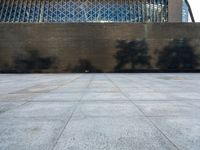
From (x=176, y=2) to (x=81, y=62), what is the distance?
2543 centimetres

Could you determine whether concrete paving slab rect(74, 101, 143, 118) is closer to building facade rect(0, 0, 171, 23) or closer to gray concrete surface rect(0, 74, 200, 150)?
gray concrete surface rect(0, 74, 200, 150)

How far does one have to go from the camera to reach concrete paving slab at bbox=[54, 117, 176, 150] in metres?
3.34

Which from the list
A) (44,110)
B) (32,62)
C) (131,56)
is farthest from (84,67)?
(44,110)

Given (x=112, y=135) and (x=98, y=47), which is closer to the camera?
(x=112, y=135)

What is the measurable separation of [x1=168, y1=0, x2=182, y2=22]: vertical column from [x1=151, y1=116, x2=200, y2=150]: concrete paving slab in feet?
126

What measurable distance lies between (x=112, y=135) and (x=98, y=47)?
2222cm

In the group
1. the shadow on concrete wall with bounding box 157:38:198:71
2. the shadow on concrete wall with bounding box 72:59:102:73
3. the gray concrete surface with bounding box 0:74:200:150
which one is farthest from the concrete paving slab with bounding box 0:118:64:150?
the shadow on concrete wall with bounding box 157:38:198:71

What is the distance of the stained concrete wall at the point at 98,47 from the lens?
25.4 m

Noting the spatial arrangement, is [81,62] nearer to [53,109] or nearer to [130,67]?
[130,67]

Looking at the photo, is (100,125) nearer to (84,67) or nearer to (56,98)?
(56,98)

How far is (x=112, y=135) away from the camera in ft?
12.4

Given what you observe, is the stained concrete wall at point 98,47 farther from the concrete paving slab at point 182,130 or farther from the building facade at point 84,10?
the concrete paving slab at point 182,130

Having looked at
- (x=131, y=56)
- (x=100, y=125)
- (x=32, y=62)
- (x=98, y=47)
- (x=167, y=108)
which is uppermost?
(x=98, y=47)

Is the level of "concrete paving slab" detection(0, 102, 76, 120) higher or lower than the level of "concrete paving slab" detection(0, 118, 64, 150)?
lower
